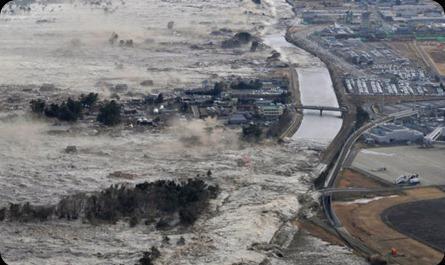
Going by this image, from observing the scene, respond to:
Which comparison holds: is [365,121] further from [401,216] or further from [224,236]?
[224,236]

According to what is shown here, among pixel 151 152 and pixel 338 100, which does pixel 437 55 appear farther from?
pixel 151 152

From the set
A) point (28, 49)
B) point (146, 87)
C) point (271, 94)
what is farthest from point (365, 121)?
point (28, 49)

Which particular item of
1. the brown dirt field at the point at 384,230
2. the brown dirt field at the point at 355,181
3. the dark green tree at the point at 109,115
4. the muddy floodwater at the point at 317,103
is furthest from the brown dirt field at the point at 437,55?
the brown dirt field at the point at 384,230

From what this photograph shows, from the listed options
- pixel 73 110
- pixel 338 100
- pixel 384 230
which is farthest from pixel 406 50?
pixel 384 230

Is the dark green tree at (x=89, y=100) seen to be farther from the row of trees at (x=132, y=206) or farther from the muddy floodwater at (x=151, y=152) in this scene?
the row of trees at (x=132, y=206)

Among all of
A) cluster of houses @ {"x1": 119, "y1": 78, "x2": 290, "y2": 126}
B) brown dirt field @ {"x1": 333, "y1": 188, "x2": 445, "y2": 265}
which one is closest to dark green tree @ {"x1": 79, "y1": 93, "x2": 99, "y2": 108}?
cluster of houses @ {"x1": 119, "y1": 78, "x2": 290, "y2": 126}

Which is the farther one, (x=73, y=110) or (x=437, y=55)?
(x=437, y=55)
